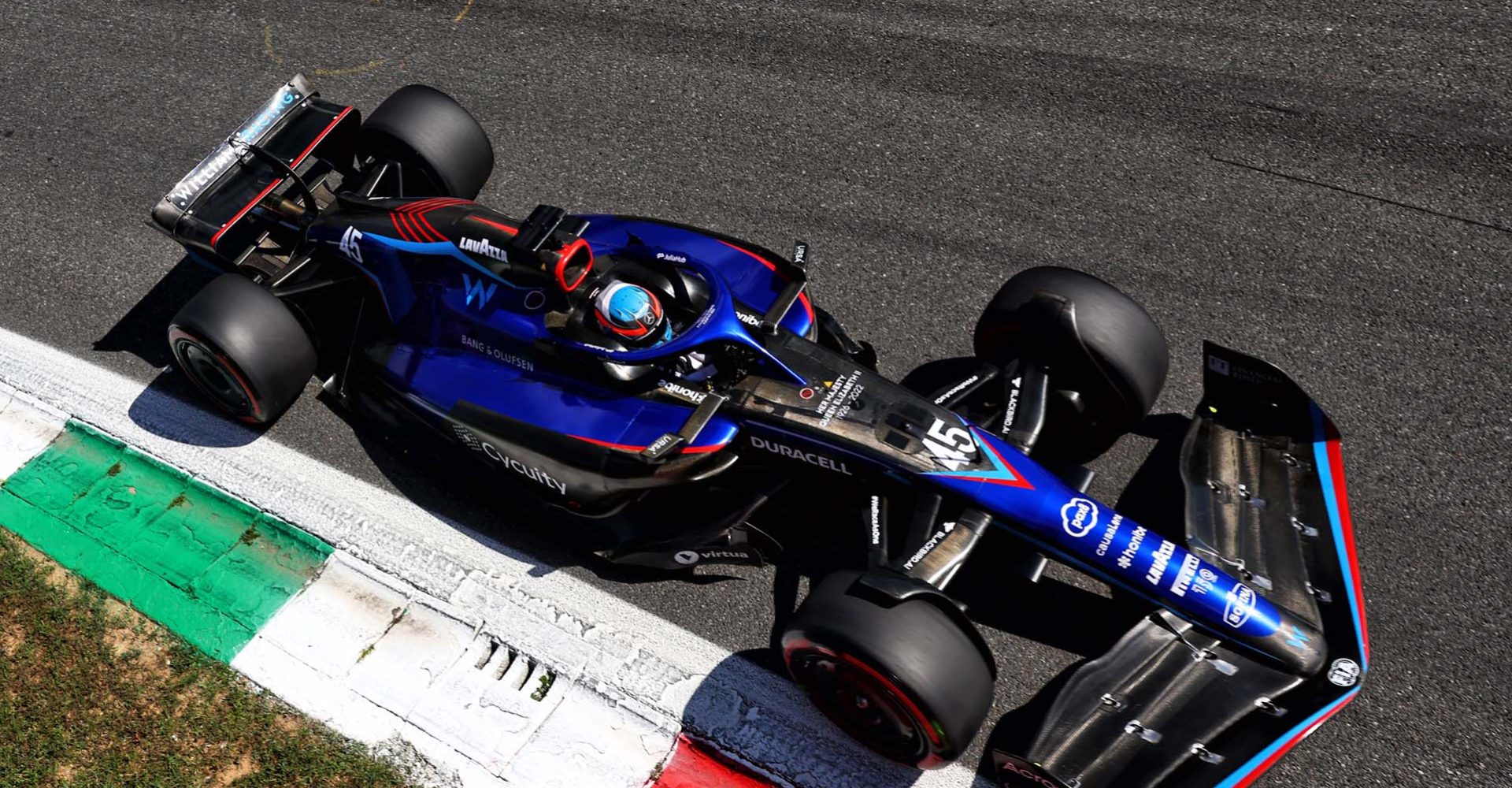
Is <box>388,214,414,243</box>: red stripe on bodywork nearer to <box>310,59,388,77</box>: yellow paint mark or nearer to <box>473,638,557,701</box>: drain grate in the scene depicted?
<box>473,638,557,701</box>: drain grate

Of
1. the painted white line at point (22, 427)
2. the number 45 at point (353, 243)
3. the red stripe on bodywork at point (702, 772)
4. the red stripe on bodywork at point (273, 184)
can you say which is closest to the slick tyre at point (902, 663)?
the red stripe on bodywork at point (702, 772)

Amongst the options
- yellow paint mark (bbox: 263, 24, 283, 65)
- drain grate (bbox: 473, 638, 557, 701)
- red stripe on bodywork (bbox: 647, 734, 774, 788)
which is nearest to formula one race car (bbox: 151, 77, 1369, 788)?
red stripe on bodywork (bbox: 647, 734, 774, 788)

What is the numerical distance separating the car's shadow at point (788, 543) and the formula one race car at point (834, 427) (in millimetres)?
211

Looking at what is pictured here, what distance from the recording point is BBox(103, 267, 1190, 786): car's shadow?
17.5 ft

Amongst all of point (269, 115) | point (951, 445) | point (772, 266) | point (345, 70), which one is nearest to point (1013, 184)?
point (772, 266)

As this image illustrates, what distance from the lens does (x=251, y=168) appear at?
6.61 m

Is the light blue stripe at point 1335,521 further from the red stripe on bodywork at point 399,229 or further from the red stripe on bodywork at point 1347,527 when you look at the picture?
the red stripe on bodywork at point 399,229

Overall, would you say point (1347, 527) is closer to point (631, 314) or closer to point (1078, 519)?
point (1078, 519)

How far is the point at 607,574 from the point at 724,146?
3309mm

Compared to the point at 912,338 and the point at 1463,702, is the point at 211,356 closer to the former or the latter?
the point at 912,338

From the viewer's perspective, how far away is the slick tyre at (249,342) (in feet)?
19.6

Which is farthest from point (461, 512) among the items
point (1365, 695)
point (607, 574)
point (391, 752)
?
point (1365, 695)

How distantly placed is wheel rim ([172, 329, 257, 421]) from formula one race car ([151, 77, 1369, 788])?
0.02 m

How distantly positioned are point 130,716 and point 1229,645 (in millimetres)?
5121
